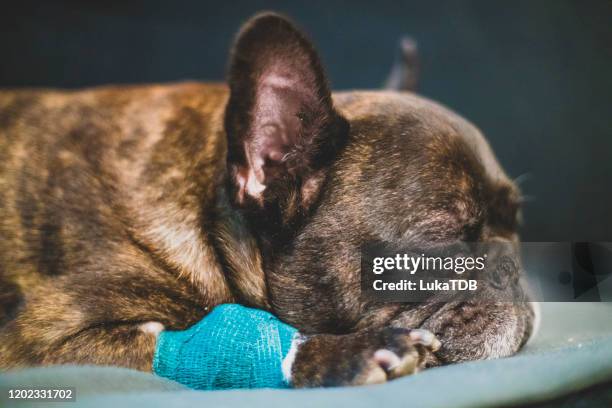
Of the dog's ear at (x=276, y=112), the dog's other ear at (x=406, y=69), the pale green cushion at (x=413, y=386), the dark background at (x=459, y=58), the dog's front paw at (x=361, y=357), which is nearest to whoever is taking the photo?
the pale green cushion at (x=413, y=386)

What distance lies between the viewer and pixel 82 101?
5.26ft

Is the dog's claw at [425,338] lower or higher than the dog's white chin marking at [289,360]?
higher

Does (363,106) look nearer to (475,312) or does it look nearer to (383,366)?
(475,312)

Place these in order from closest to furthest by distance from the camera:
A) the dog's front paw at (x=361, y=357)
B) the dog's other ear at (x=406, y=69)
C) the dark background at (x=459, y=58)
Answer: the dog's front paw at (x=361, y=357) → the dark background at (x=459, y=58) → the dog's other ear at (x=406, y=69)

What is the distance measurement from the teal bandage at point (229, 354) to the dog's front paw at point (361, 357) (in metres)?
Answer: 0.05

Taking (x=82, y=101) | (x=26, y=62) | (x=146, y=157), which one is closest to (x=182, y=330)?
(x=146, y=157)

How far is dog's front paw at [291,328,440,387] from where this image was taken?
99 centimetres

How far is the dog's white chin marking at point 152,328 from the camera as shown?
1207 millimetres

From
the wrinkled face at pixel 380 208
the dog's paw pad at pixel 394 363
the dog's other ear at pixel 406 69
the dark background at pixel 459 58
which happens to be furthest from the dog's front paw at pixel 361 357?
the dog's other ear at pixel 406 69

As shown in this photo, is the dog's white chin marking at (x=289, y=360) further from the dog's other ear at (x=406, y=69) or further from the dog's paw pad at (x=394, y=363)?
the dog's other ear at (x=406, y=69)

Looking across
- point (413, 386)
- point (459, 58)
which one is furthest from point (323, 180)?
point (459, 58)

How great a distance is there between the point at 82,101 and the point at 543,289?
50.1 inches

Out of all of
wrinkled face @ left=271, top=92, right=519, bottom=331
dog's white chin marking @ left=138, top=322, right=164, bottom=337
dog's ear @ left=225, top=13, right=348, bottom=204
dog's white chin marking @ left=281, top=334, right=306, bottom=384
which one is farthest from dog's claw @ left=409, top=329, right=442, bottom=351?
dog's white chin marking @ left=138, top=322, right=164, bottom=337

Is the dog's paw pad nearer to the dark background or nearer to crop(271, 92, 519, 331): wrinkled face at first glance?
crop(271, 92, 519, 331): wrinkled face
